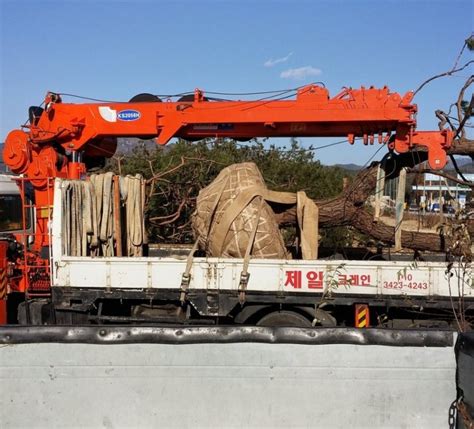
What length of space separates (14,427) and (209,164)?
10193 millimetres

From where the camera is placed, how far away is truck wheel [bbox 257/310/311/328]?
5.60 meters

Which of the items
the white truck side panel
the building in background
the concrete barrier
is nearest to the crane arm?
the building in background

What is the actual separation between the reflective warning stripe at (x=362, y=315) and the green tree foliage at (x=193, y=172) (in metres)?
4.39

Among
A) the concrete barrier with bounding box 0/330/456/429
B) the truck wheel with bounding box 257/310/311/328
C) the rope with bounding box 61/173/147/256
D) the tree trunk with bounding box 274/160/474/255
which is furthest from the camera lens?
the tree trunk with bounding box 274/160/474/255

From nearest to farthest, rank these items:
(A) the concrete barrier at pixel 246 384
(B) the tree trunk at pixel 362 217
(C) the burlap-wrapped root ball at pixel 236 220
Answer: (A) the concrete barrier at pixel 246 384 < (C) the burlap-wrapped root ball at pixel 236 220 < (B) the tree trunk at pixel 362 217

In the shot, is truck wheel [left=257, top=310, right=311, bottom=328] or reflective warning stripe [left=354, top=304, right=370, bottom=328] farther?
truck wheel [left=257, top=310, right=311, bottom=328]

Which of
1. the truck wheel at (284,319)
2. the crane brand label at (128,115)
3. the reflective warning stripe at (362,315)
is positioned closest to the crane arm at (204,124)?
the crane brand label at (128,115)

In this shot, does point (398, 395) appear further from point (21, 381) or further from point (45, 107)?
point (45, 107)

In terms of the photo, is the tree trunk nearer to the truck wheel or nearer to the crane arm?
the crane arm

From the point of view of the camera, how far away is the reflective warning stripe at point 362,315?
17.9 ft

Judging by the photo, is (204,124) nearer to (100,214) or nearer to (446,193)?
(100,214)

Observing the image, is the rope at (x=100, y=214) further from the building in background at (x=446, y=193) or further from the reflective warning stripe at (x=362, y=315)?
the building in background at (x=446, y=193)

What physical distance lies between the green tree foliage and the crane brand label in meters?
1.67

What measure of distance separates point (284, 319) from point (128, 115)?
11.8 ft
